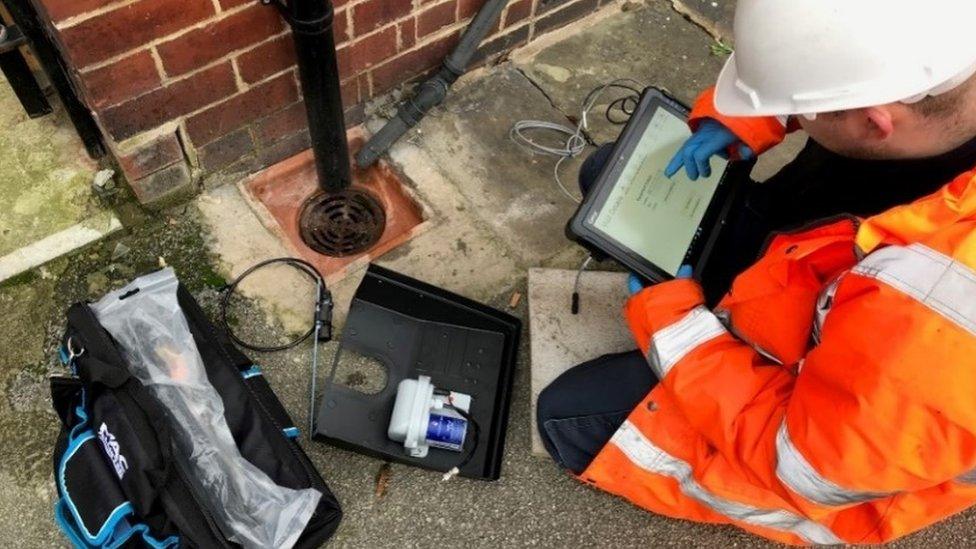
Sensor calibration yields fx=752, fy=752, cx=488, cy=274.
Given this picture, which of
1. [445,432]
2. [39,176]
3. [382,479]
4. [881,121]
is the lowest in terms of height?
[382,479]

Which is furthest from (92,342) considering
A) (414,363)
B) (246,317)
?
(414,363)

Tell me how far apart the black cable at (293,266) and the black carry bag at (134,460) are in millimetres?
254

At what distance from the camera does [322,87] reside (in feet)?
6.15

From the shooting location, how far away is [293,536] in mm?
1633

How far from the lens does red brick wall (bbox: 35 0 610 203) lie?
1.69 metres

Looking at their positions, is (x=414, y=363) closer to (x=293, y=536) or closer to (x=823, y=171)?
(x=293, y=536)

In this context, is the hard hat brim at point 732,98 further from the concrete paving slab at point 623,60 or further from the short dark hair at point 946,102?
the concrete paving slab at point 623,60

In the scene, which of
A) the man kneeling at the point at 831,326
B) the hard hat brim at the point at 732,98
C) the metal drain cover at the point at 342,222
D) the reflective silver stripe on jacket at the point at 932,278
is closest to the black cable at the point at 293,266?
the metal drain cover at the point at 342,222

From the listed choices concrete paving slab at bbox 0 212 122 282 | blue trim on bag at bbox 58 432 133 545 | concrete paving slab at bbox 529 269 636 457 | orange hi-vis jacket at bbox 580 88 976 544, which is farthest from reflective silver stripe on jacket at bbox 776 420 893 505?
concrete paving slab at bbox 0 212 122 282

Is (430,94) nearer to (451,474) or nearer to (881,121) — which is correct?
(451,474)

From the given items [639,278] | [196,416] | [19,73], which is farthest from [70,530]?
[639,278]

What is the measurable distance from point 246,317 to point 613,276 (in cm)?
106

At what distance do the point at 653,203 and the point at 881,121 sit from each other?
27.4 inches

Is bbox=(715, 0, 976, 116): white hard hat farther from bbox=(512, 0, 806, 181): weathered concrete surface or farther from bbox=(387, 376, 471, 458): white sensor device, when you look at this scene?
bbox=(512, 0, 806, 181): weathered concrete surface
